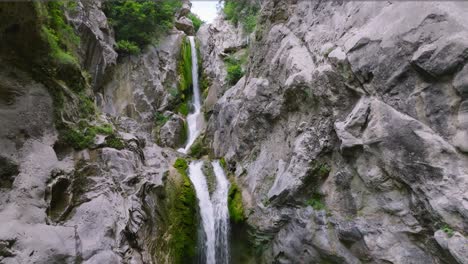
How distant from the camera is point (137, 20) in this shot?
1909 centimetres

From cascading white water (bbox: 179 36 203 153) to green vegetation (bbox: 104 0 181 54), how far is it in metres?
3.36

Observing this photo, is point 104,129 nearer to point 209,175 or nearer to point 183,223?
point 183,223

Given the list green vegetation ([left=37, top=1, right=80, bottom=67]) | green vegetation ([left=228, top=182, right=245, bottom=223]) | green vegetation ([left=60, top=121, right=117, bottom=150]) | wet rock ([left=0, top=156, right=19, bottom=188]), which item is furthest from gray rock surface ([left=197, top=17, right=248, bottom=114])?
wet rock ([left=0, top=156, right=19, bottom=188])

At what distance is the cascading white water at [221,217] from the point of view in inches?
399

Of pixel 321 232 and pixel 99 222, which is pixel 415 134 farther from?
pixel 99 222

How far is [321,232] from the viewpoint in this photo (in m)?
7.95

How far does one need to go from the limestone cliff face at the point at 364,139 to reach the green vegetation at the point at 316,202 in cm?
3

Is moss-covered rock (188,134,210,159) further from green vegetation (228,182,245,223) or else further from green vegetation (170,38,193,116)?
green vegetation (228,182,245,223)

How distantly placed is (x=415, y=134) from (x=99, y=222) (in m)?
7.44

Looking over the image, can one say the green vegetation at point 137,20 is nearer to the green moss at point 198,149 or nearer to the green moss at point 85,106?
the green moss at point 198,149

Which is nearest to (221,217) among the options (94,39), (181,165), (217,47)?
(181,165)

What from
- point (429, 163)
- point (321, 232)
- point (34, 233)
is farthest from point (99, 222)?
point (429, 163)

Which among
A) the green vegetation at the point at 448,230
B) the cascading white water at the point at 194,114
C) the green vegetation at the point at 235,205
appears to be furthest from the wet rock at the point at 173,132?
the green vegetation at the point at 448,230

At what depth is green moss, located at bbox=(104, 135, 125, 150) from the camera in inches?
351
